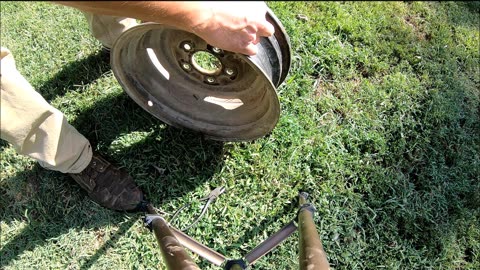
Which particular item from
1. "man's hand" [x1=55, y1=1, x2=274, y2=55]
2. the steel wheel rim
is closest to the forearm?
"man's hand" [x1=55, y1=1, x2=274, y2=55]

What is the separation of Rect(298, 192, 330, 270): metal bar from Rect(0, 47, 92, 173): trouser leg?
148cm

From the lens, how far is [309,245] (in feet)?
7.91

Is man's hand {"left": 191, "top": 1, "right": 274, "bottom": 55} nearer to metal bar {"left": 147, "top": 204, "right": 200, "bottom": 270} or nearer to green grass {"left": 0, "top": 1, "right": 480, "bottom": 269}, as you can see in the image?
metal bar {"left": 147, "top": 204, "right": 200, "bottom": 270}

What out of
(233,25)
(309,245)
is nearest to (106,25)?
(233,25)

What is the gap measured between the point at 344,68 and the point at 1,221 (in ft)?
9.17

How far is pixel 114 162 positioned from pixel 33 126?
0.89 metres

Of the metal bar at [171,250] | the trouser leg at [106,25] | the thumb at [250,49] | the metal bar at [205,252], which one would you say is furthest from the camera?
the trouser leg at [106,25]

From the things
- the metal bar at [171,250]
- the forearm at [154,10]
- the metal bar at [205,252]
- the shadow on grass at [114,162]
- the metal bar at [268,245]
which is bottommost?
the shadow on grass at [114,162]

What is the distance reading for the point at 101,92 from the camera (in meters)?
3.73

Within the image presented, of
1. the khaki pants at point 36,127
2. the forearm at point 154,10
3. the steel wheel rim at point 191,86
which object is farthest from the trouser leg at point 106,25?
the forearm at point 154,10

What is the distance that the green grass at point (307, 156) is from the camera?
3.31 meters

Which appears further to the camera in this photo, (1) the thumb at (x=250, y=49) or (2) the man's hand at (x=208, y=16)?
(1) the thumb at (x=250, y=49)

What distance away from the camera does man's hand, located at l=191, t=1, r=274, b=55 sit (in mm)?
1963

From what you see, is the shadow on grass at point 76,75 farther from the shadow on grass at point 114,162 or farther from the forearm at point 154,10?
the forearm at point 154,10
